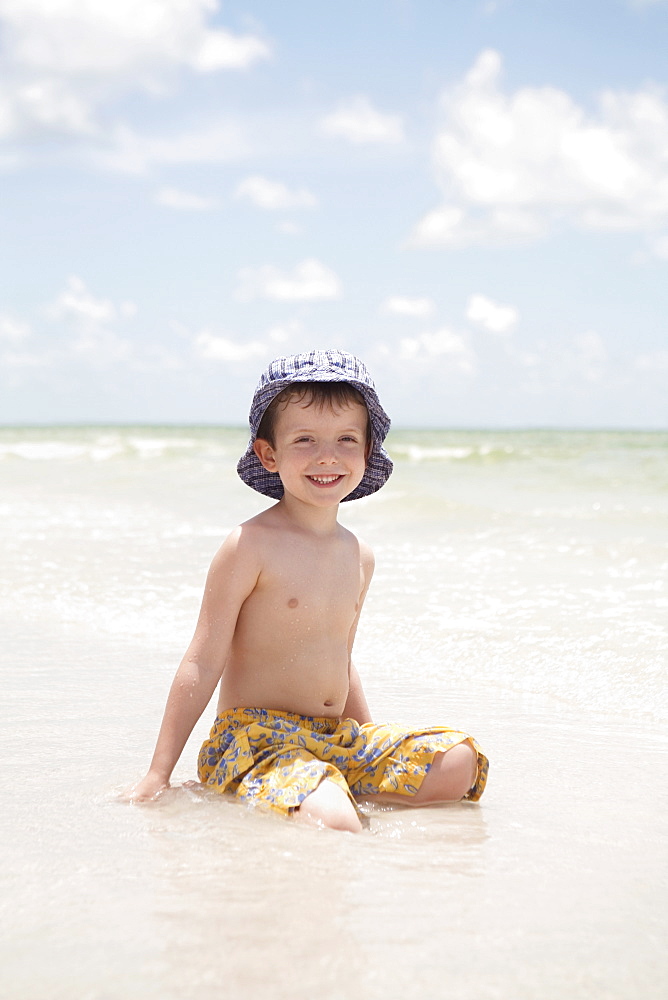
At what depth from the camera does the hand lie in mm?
2227

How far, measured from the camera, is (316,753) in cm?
236

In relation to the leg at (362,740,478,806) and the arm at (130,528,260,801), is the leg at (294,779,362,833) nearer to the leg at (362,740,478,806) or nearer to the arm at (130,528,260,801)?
the leg at (362,740,478,806)

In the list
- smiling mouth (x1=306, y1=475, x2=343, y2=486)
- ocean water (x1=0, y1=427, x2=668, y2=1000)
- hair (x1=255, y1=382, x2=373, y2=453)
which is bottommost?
ocean water (x1=0, y1=427, x2=668, y2=1000)

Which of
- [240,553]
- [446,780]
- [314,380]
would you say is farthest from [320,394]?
[446,780]

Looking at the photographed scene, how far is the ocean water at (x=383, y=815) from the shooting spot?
1473 millimetres

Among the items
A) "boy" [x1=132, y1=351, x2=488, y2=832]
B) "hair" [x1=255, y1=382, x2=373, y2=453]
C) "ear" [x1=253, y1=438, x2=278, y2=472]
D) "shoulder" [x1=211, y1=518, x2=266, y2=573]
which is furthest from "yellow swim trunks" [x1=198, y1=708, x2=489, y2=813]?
"hair" [x1=255, y1=382, x2=373, y2=453]

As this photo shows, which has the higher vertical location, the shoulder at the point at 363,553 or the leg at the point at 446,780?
the shoulder at the point at 363,553

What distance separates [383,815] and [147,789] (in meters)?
0.52

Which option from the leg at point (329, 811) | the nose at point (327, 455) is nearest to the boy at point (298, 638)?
the nose at point (327, 455)

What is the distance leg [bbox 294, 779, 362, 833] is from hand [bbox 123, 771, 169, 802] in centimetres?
35

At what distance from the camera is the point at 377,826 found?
2.15 m

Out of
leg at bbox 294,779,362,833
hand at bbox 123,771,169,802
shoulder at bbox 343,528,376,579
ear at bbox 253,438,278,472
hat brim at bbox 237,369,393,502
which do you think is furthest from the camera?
shoulder at bbox 343,528,376,579

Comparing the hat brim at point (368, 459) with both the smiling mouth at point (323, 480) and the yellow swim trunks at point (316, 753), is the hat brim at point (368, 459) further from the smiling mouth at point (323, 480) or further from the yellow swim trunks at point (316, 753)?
the yellow swim trunks at point (316, 753)

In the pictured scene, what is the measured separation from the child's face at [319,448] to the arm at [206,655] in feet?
0.62
